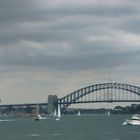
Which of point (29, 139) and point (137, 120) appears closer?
point (29, 139)

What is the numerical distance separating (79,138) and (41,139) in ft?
20.3

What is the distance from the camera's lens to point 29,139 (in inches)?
4365

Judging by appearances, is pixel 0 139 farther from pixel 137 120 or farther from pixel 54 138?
pixel 137 120

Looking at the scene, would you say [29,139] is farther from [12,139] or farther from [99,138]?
[99,138]

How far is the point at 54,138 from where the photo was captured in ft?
372

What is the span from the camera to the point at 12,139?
372 feet

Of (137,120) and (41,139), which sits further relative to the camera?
(137,120)

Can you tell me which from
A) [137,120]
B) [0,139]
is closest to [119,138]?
[0,139]

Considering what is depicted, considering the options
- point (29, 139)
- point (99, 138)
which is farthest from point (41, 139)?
point (99, 138)

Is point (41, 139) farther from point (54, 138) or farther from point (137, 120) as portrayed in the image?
point (137, 120)

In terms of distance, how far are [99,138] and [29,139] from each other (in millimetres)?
11292

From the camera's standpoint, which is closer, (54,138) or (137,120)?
(54,138)

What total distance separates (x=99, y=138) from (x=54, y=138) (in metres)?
7.72

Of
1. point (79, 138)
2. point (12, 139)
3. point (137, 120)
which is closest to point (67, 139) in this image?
point (79, 138)
